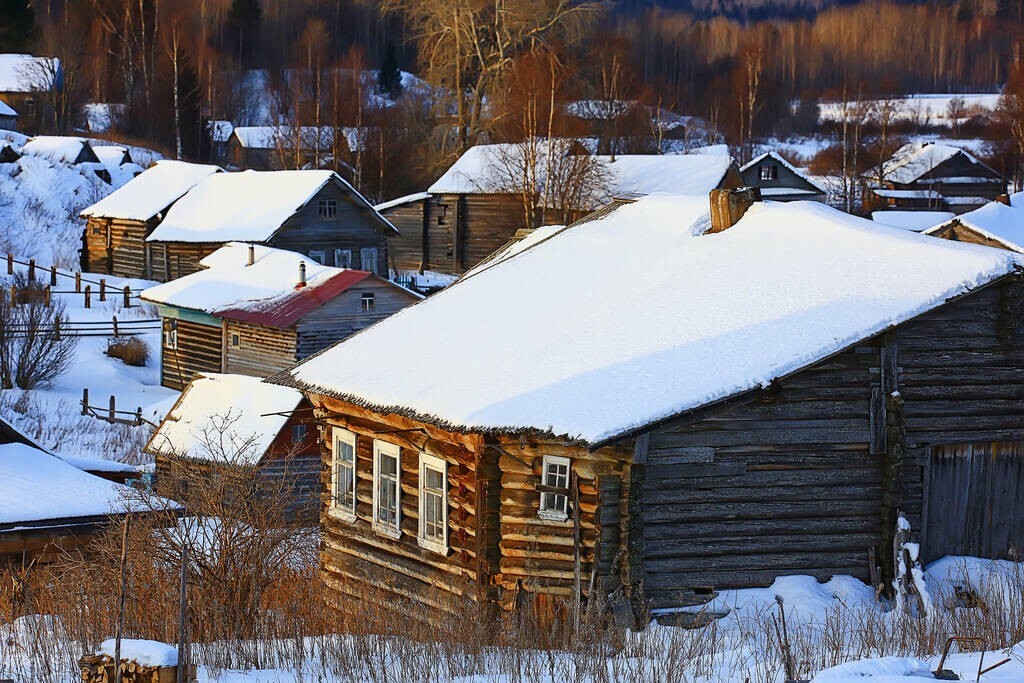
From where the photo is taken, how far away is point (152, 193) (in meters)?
46.9

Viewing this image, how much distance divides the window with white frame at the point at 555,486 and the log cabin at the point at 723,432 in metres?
0.02

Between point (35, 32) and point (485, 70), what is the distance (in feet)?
117

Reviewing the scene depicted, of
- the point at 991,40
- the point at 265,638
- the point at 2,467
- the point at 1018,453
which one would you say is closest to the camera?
the point at 265,638

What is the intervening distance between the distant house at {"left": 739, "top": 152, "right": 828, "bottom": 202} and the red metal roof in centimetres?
2458

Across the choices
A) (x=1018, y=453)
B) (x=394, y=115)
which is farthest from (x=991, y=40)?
(x=1018, y=453)

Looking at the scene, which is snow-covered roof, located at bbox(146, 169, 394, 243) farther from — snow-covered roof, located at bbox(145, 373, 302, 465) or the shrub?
snow-covered roof, located at bbox(145, 373, 302, 465)

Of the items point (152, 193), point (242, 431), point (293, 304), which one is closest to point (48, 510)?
point (242, 431)

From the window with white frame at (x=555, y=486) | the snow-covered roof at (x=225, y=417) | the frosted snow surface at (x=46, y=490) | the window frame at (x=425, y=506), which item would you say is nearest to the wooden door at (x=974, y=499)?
the window with white frame at (x=555, y=486)

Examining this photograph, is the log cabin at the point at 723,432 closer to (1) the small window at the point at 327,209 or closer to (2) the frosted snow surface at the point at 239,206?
(2) the frosted snow surface at the point at 239,206

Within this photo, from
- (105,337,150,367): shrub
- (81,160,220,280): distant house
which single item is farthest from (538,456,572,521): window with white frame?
(81,160,220,280): distant house

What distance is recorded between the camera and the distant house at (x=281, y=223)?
1599 inches

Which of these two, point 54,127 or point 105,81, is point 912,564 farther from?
point 105,81

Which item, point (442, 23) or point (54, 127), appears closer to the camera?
point (442, 23)

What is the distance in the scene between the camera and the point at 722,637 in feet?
36.4
